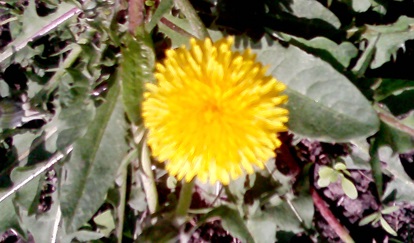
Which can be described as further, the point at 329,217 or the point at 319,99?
the point at 329,217

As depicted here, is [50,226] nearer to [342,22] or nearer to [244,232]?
[244,232]

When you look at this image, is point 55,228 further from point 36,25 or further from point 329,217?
point 329,217

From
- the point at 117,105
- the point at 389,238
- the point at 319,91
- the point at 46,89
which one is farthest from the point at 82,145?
the point at 389,238

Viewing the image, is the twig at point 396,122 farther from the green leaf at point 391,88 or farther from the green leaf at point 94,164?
the green leaf at point 94,164

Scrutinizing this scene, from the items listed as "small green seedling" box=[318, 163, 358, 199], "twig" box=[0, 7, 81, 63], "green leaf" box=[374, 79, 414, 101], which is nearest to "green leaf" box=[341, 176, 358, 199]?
"small green seedling" box=[318, 163, 358, 199]

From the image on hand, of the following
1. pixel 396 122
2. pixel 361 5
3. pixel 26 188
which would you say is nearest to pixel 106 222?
pixel 26 188

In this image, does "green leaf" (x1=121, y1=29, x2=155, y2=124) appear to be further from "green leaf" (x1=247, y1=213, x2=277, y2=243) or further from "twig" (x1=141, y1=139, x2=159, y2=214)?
"green leaf" (x1=247, y1=213, x2=277, y2=243)
